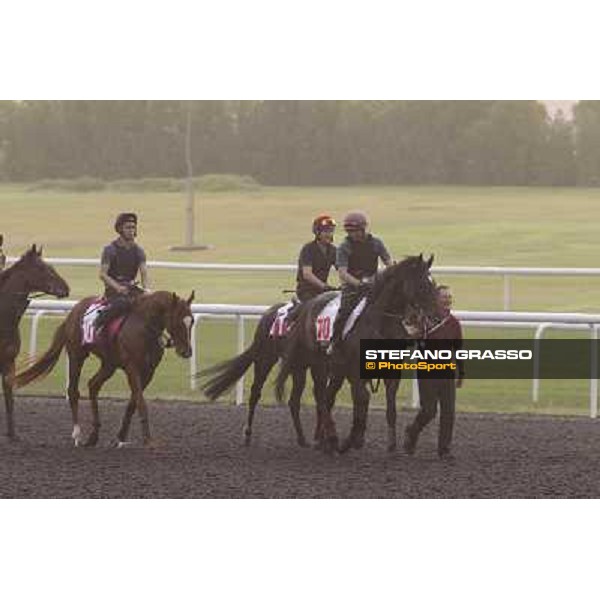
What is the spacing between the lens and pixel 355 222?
8.64m

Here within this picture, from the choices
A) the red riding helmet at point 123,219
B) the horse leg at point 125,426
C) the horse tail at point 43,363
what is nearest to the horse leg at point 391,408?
the horse leg at point 125,426

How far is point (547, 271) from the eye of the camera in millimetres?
12922

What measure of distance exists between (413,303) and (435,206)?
12.5m

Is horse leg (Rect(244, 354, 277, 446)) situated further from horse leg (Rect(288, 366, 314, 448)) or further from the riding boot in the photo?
the riding boot

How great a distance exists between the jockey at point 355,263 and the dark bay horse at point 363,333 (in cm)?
10

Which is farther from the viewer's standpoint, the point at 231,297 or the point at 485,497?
the point at 231,297

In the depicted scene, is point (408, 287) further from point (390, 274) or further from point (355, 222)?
point (355, 222)

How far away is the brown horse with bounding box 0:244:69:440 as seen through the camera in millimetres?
9461

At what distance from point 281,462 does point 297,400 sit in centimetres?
74

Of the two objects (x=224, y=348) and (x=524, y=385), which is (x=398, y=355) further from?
Result: (x=224, y=348)

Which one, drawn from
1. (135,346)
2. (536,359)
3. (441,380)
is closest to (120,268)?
(135,346)

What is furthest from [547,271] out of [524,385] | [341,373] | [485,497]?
[485,497]

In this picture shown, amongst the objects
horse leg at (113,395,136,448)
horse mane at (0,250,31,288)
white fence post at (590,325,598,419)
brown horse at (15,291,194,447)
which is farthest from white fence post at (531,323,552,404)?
horse mane at (0,250,31,288)
